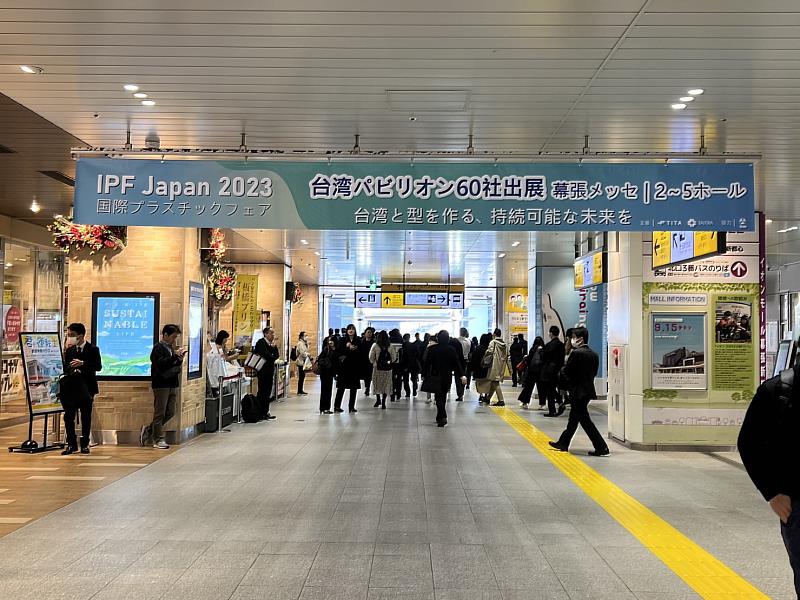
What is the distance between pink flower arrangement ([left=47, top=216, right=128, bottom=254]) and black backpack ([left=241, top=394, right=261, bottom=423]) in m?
3.59

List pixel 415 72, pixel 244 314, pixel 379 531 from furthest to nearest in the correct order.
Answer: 1. pixel 244 314
2. pixel 415 72
3. pixel 379 531

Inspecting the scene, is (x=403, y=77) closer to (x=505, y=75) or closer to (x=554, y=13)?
(x=505, y=75)

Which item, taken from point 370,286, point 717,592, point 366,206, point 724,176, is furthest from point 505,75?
point 370,286

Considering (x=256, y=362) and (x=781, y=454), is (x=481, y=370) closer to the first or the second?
(x=256, y=362)

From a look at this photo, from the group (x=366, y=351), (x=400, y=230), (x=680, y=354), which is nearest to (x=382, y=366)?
(x=366, y=351)

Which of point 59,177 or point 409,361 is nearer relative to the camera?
point 59,177

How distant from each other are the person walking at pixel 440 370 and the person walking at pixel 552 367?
197 cm

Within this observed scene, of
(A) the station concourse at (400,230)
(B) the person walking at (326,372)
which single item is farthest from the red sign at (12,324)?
(B) the person walking at (326,372)

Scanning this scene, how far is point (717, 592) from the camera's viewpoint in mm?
3961

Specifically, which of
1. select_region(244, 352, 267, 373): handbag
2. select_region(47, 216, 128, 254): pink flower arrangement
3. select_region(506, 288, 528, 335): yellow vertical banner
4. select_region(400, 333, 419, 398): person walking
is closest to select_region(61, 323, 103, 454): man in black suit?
select_region(47, 216, 128, 254): pink flower arrangement

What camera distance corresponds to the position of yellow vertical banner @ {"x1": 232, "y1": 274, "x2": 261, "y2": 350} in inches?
611

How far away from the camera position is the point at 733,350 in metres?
8.74

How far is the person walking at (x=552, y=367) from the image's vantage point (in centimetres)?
1263

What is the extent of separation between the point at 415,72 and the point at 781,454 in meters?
3.67
